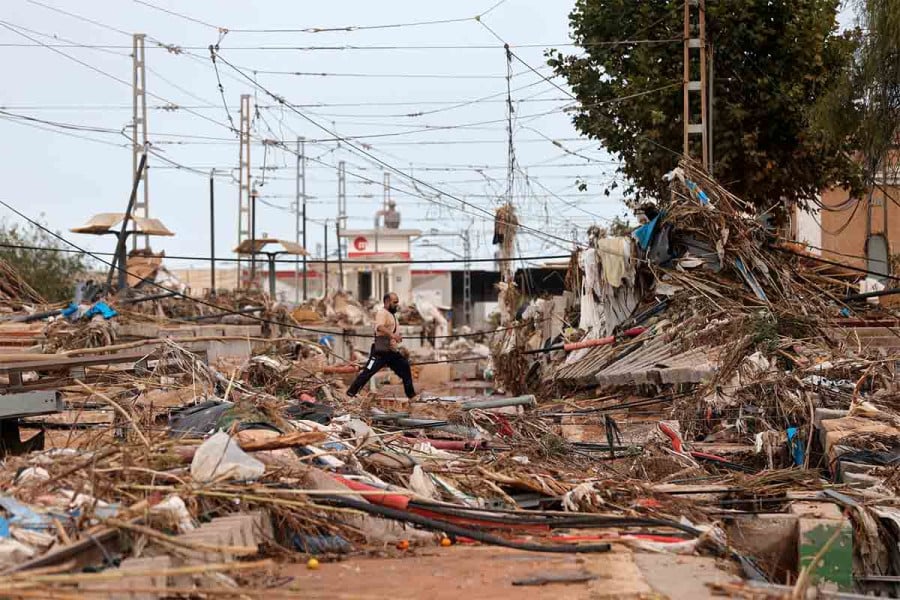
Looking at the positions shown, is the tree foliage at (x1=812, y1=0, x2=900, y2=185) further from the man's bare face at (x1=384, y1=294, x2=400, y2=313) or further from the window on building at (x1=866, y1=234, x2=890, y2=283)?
the window on building at (x1=866, y1=234, x2=890, y2=283)

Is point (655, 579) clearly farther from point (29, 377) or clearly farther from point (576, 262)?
point (576, 262)

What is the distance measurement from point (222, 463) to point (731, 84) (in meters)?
21.0

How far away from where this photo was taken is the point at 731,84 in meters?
26.0

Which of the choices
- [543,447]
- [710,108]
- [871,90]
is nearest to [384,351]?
[543,447]

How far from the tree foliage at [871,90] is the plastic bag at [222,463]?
11.1 metres

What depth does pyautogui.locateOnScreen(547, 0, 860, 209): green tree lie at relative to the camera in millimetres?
24828

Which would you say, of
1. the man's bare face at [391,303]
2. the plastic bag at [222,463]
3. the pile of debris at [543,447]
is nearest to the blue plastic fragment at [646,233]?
the pile of debris at [543,447]

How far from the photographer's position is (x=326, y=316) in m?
37.9

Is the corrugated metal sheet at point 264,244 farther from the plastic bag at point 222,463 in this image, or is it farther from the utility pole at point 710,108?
the plastic bag at point 222,463

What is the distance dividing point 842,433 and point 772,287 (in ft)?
26.1

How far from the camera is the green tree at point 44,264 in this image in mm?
40469

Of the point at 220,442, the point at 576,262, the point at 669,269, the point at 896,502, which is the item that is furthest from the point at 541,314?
the point at 220,442

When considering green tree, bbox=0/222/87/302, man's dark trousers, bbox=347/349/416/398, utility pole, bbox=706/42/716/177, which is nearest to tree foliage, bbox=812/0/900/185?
utility pole, bbox=706/42/716/177

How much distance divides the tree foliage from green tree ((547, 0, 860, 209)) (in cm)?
717
